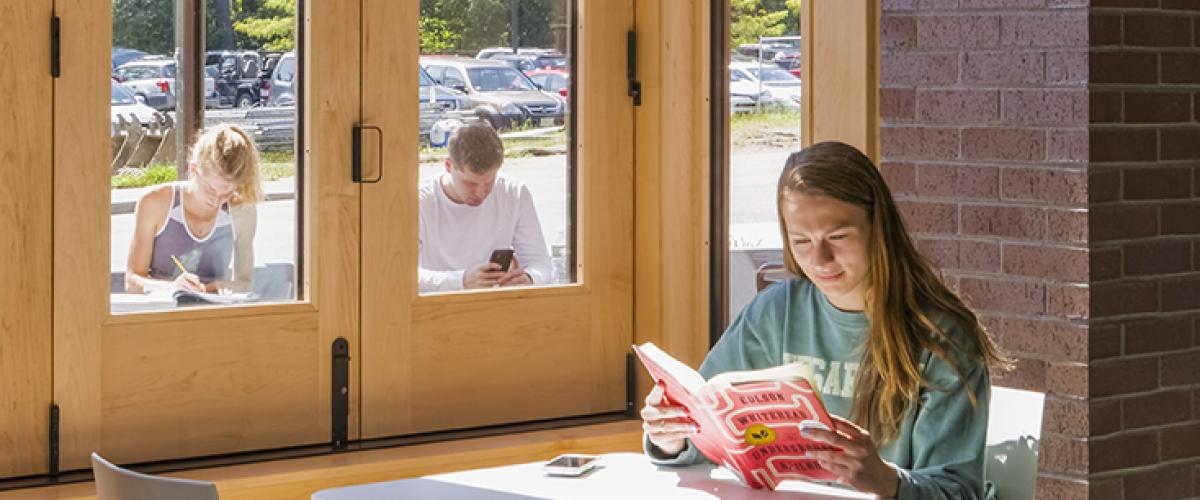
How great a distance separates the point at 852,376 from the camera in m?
2.62

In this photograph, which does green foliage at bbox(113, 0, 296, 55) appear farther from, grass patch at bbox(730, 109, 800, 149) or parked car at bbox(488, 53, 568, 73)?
grass patch at bbox(730, 109, 800, 149)

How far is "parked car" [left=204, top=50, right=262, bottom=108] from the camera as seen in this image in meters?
4.20

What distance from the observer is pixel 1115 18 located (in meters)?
3.28

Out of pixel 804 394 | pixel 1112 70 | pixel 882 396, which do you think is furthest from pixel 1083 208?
pixel 804 394

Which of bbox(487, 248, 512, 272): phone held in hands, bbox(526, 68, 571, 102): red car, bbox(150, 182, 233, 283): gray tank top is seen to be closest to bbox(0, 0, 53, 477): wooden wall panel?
bbox(150, 182, 233, 283): gray tank top

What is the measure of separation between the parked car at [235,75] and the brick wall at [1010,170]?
165 centimetres

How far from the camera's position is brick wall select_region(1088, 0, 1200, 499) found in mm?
3281

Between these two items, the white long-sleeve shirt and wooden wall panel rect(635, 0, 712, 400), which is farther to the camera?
wooden wall panel rect(635, 0, 712, 400)

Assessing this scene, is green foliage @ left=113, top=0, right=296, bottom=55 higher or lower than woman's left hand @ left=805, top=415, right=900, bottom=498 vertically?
higher

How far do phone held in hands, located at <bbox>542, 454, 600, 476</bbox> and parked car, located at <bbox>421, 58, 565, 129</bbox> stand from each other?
207 centimetres

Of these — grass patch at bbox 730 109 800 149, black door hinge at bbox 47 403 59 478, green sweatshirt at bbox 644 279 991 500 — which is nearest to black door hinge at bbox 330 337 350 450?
black door hinge at bbox 47 403 59 478

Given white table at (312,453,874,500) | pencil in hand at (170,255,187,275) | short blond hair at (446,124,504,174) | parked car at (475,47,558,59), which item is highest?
parked car at (475,47,558,59)

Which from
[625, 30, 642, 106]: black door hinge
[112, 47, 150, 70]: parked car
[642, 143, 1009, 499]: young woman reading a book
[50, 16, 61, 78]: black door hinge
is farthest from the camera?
[625, 30, 642, 106]: black door hinge

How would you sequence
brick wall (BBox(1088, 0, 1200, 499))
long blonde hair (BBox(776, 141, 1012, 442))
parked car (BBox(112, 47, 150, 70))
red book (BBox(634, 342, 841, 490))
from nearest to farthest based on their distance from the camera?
red book (BBox(634, 342, 841, 490)) → long blonde hair (BBox(776, 141, 1012, 442)) → brick wall (BBox(1088, 0, 1200, 499)) → parked car (BBox(112, 47, 150, 70))
